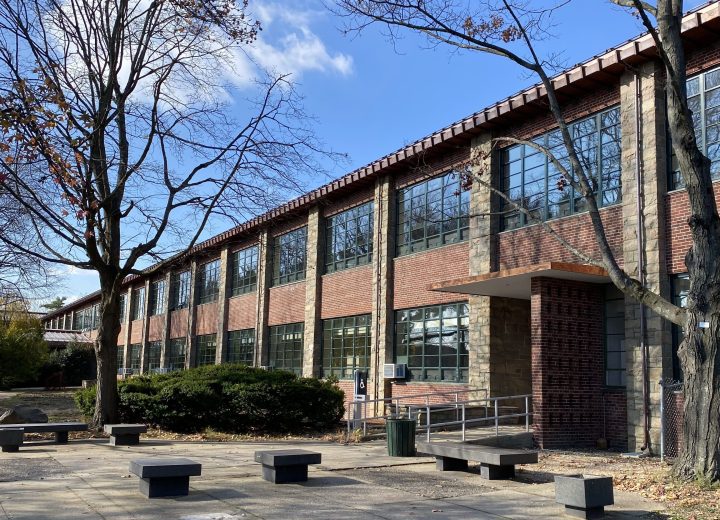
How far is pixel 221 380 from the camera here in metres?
18.7

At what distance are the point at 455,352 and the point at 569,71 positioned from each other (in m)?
7.87

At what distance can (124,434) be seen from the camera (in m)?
15.1

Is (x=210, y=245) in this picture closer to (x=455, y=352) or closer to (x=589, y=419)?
(x=455, y=352)

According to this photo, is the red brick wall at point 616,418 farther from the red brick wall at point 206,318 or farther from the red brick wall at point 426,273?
the red brick wall at point 206,318

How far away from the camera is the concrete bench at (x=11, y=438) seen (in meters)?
13.5

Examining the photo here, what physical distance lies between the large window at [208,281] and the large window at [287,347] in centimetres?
739

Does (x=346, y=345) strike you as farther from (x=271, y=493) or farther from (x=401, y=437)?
(x=271, y=493)

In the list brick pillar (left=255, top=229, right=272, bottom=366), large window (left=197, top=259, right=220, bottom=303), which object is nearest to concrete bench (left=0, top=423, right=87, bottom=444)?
brick pillar (left=255, top=229, right=272, bottom=366)

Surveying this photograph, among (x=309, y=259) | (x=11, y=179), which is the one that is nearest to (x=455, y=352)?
(x=309, y=259)

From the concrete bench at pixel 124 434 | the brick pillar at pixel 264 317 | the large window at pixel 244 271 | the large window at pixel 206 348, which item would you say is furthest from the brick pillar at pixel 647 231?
the large window at pixel 206 348

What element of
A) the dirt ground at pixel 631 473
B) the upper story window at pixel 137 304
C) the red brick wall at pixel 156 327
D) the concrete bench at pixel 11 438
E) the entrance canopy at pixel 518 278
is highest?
the upper story window at pixel 137 304

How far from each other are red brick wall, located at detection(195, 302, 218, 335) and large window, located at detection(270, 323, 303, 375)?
22.7 ft

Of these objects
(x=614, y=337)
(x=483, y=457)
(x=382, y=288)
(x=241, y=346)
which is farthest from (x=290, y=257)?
(x=483, y=457)

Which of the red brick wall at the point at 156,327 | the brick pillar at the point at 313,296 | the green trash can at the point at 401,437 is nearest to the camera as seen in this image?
the green trash can at the point at 401,437
